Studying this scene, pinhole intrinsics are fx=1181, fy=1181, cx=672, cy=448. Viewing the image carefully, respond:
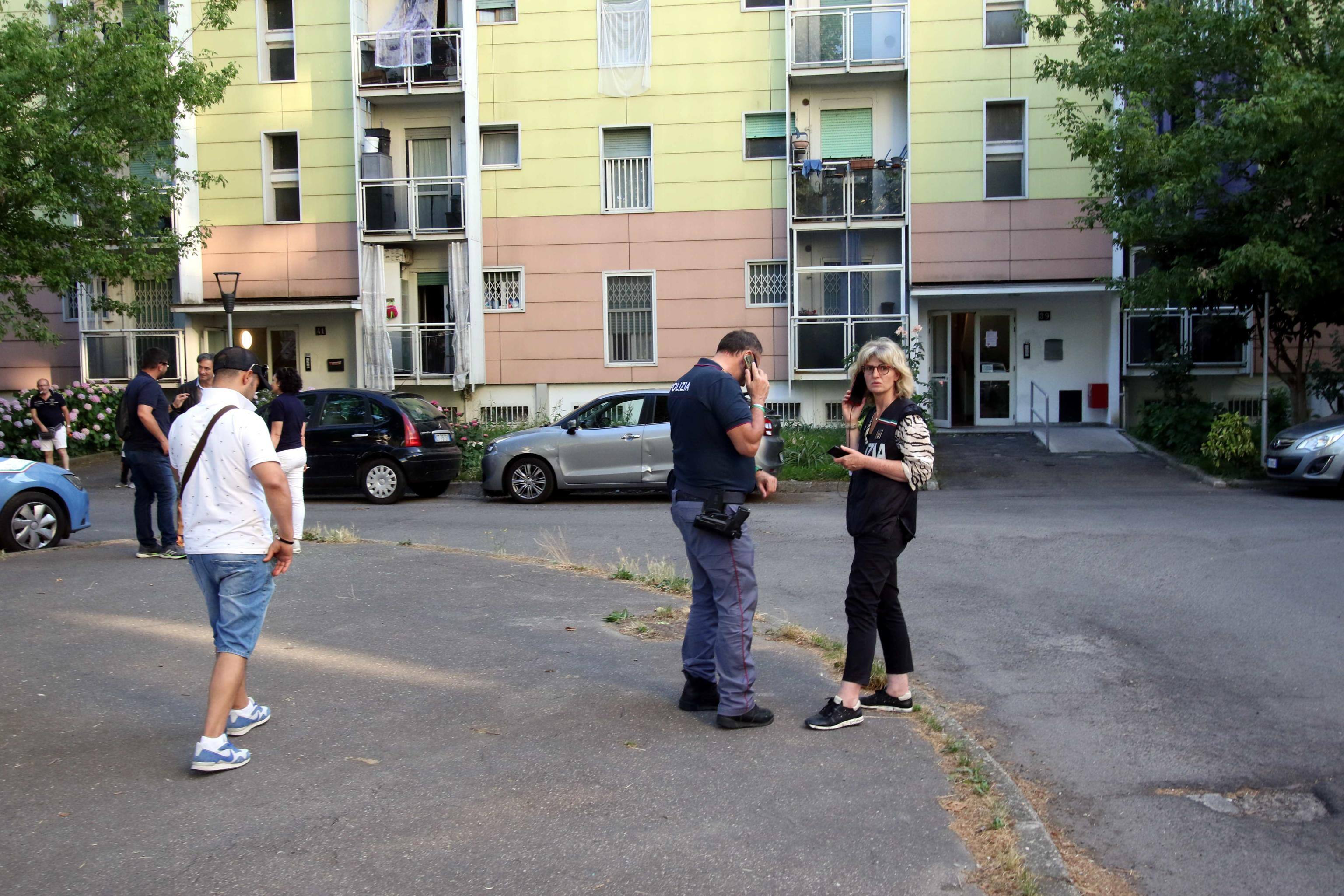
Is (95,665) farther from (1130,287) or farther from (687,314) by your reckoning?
(687,314)

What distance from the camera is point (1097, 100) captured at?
22.8 metres

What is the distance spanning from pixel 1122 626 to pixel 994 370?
56.8 feet

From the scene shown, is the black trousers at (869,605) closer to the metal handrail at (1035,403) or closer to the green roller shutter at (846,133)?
the metal handrail at (1035,403)

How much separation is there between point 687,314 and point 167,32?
35.4 feet

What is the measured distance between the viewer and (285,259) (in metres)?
25.2

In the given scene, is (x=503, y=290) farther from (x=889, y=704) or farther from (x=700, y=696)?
(x=889, y=704)

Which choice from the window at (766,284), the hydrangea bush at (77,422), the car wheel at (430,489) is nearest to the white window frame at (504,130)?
the window at (766,284)

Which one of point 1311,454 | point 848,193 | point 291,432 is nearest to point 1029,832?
point 291,432

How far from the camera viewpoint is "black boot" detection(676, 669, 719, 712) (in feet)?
18.7

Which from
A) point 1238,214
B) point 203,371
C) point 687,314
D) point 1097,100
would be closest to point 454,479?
point 203,371

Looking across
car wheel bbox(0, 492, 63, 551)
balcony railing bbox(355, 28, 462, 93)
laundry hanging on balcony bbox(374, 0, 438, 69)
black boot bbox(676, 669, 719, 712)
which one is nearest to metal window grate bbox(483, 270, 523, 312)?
balcony railing bbox(355, 28, 462, 93)

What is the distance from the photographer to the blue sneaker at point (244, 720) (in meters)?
5.34

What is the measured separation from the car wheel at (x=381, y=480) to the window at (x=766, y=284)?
1034cm

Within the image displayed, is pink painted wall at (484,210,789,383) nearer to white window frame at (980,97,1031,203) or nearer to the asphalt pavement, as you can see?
white window frame at (980,97,1031,203)
